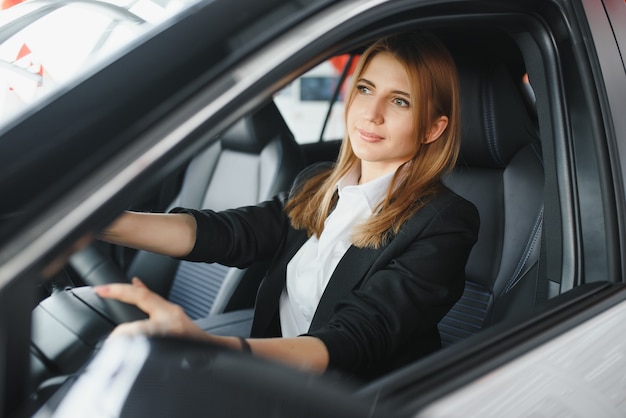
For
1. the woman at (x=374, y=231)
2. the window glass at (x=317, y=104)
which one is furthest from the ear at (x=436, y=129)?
the window glass at (x=317, y=104)

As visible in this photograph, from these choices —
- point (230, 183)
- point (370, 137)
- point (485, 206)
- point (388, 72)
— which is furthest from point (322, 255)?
point (230, 183)

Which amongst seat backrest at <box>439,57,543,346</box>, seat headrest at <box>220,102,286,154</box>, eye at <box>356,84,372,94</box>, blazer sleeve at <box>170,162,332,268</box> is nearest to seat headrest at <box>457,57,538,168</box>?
seat backrest at <box>439,57,543,346</box>

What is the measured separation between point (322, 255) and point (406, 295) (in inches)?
10.8

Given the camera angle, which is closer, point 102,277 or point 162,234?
point 102,277

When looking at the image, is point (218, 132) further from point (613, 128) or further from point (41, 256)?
point (613, 128)

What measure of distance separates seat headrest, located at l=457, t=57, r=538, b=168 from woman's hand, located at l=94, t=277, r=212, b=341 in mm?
1250

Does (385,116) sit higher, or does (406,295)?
(385,116)

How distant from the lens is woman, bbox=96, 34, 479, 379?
1.30 meters

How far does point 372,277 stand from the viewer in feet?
4.41

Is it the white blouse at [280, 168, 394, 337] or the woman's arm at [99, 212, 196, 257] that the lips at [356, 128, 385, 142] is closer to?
the white blouse at [280, 168, 394, 337]

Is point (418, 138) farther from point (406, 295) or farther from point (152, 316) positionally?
point (152, 316)

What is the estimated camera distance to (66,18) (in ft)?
3.70

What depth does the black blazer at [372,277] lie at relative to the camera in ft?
3.98

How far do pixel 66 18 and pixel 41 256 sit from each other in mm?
613
